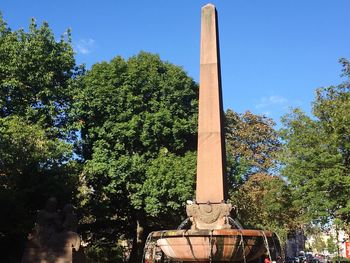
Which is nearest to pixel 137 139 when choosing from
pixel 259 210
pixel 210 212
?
pixel 259 210

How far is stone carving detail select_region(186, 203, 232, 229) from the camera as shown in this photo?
10.6m

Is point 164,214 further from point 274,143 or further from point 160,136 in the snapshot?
point 274,143

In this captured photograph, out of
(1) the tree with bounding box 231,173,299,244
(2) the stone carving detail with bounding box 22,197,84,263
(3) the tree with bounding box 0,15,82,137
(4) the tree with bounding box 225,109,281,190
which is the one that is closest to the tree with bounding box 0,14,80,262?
(3) the tree with bounding box 0,15,82,137

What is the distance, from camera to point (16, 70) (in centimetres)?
2302

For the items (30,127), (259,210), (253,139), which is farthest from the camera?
(253,139)

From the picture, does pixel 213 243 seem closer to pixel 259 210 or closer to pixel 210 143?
pixel 210 143

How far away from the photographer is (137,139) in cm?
2389

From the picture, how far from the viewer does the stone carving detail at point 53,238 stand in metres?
16.1

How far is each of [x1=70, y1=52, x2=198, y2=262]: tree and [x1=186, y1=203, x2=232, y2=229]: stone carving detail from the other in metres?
10.7

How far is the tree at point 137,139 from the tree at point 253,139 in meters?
11.6

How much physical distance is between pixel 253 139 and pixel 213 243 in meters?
29.6

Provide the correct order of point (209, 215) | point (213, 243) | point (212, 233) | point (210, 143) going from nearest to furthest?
point (212, 233)
point (213, 243)
point (209, 215)
point (210, 143)

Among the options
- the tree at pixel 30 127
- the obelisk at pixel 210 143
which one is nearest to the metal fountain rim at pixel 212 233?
the obelisk at pixel 210 143

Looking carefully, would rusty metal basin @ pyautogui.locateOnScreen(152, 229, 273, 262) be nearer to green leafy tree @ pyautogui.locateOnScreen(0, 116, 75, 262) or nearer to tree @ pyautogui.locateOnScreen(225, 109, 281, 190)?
green leafy tree @ pyautogui.locateOnScreen(0, 116, 75, 262)
